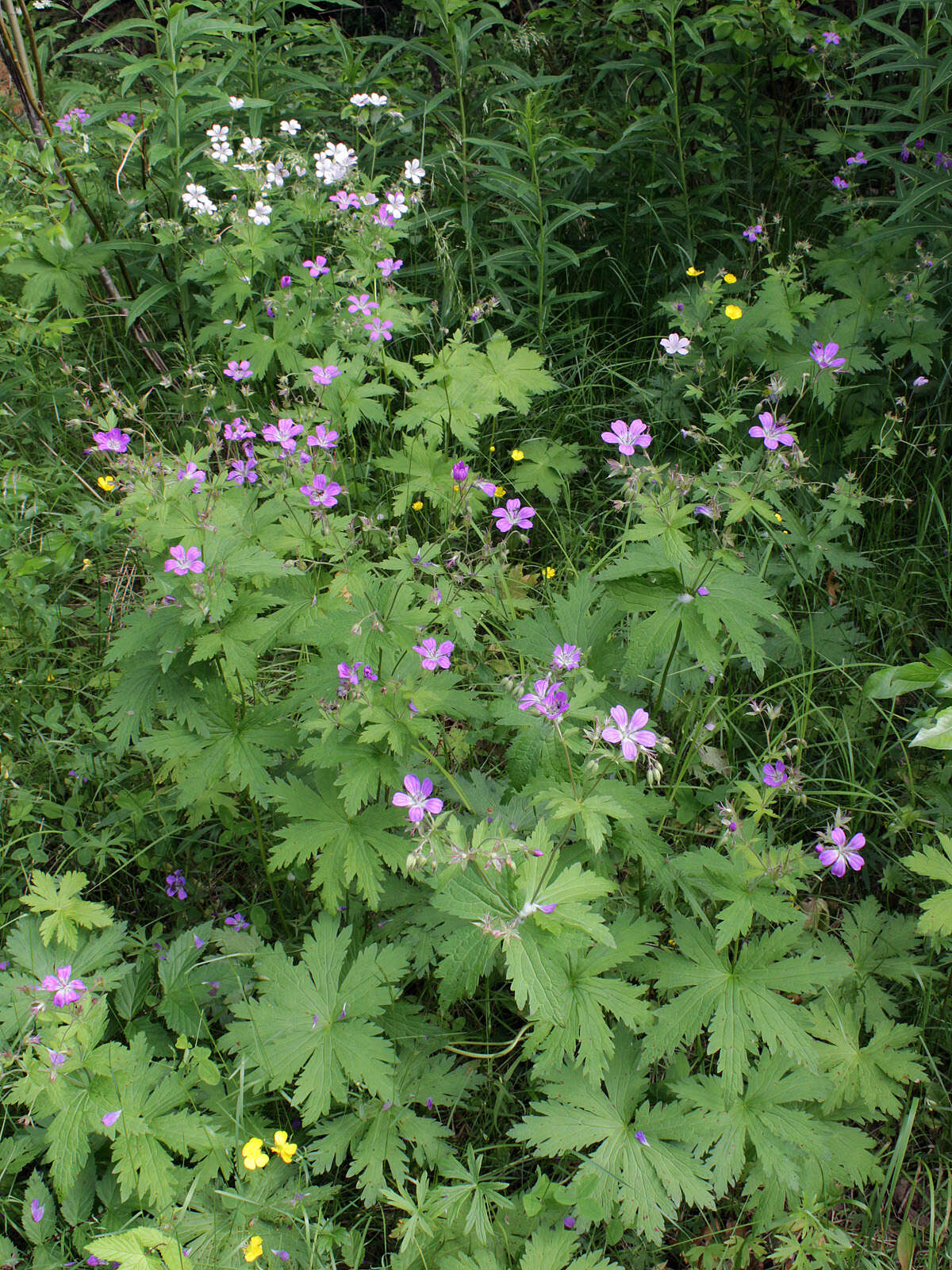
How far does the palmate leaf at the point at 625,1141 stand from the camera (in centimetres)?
155

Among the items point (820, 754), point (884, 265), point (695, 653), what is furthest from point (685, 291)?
point (695, 653)

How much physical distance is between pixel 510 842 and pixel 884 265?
277 centimetres

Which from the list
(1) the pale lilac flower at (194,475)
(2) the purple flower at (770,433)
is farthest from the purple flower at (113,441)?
(2) the purple flower at (770,433)

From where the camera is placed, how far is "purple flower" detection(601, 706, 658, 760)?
1479 mm

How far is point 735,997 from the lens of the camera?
165cm

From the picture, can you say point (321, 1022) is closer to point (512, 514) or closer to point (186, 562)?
point (186, 562)

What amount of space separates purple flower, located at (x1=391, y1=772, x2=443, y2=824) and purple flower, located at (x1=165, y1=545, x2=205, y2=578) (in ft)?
2.08

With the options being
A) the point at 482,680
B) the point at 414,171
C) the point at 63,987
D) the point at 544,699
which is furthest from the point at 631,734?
the point at 414,171

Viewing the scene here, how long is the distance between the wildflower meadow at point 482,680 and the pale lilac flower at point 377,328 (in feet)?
0.24

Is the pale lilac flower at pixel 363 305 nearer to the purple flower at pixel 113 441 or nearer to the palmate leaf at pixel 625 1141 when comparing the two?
the purple flower at pixel 113 441

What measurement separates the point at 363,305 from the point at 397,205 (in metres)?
0.55

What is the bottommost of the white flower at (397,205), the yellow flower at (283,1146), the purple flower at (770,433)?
the yellow flower at (283,1146)

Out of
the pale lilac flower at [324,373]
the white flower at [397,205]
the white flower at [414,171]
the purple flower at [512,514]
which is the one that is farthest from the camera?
the white flower at [414,171]

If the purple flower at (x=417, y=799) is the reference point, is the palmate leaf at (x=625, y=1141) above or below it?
below
